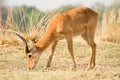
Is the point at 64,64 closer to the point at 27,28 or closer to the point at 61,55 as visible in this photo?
the point at 61,55

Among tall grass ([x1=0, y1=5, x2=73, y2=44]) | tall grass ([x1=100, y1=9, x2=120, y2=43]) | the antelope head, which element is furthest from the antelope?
tall grass ([x1=100, y1=9, x2=120, y2=43])

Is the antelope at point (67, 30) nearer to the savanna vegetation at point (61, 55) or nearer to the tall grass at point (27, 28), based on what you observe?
the savanna vegetation at point (61, 55)

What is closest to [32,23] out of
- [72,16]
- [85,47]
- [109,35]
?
[85,47]

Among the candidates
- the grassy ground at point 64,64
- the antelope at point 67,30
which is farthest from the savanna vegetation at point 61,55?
the antelope at point 67,30

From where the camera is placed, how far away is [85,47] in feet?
59.2

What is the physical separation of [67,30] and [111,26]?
334 inches

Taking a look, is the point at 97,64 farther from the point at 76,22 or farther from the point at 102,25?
the point at 102,25

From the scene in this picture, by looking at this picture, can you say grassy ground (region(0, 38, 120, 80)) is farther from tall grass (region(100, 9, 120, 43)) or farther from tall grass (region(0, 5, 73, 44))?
tall grass (region(100, 9, 120, 43))

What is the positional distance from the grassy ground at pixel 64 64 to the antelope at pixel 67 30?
0.44 m

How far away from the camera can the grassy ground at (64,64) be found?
1104 centimetres

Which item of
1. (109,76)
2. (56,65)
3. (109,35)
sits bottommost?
(109,35)

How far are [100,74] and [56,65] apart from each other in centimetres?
322

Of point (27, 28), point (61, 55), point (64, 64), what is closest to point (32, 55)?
point (64, 64)

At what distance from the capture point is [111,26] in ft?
70.9
